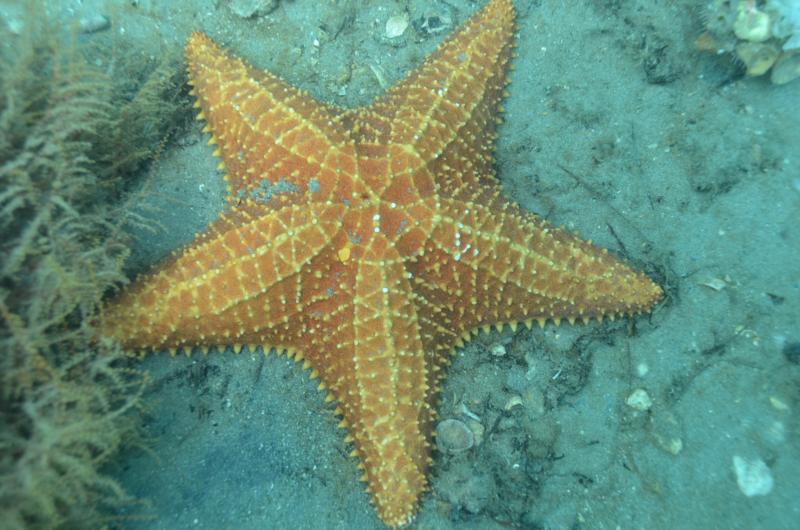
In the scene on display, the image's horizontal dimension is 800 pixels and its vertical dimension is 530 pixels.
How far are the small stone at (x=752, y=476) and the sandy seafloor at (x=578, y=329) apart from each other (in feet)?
0.08

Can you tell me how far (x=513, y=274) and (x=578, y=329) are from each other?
79 centimetres

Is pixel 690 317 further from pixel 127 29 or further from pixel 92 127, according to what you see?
pixel 127 29

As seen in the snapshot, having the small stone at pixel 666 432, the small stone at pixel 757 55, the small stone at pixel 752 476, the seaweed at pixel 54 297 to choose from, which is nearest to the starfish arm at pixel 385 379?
the seaweed at pixel 54 297

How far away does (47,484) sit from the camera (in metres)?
2.89

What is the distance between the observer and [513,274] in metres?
3.85

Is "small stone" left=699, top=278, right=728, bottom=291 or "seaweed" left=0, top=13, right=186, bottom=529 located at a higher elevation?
"seaweed" left=0, top=13, right=186, bottom=529

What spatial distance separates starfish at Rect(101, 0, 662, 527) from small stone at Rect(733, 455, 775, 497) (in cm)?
116

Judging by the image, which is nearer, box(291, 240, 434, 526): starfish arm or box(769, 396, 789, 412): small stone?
box(291, 240, 434, 526): starfish arm

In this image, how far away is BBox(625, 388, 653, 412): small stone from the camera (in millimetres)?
3936

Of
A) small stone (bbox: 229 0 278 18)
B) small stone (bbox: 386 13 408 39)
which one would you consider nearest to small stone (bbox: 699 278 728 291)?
small stone (bbox: 386 13 408 39)

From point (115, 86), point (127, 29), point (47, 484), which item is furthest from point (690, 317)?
point (127, 29)

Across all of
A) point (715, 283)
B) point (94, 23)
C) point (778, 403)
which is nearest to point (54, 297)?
point (94, 23)

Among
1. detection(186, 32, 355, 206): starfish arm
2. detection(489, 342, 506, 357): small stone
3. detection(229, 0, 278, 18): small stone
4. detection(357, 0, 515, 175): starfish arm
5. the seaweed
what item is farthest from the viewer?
detection(229, 0, 278, 18): small stone

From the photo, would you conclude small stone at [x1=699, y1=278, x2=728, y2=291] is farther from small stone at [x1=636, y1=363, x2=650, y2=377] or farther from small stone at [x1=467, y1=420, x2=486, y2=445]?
small stone at [x1=467, y1=420, x2=486, y2=445]
